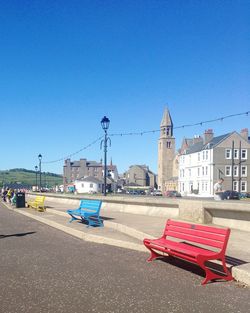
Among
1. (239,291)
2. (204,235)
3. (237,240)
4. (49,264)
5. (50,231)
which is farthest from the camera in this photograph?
(50,231)

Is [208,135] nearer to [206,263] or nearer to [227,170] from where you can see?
[227,170]

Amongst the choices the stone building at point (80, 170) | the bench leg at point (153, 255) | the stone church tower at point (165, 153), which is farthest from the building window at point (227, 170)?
the stone building at point (80, 170)

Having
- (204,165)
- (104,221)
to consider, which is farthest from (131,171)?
(104,221)

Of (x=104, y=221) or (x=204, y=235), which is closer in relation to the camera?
(x=204, y=235)

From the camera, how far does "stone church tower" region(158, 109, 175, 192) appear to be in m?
114

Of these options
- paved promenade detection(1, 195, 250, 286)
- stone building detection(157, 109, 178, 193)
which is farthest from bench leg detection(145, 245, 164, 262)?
stone building detection(157, 109, 178, 193)

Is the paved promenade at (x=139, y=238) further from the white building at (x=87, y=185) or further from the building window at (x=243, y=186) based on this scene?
the white building at (x=87, y=185)

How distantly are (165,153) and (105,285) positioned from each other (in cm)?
11485

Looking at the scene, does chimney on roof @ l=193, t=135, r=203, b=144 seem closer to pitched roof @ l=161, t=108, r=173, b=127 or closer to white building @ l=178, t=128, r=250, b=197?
white building @ l=178, t=128, r=250, b=197

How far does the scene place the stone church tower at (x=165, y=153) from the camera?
114 meters

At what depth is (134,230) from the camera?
1000cm

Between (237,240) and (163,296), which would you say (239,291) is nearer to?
(163,296)

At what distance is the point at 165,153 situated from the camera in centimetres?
11975

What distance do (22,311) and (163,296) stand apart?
1.87 m
